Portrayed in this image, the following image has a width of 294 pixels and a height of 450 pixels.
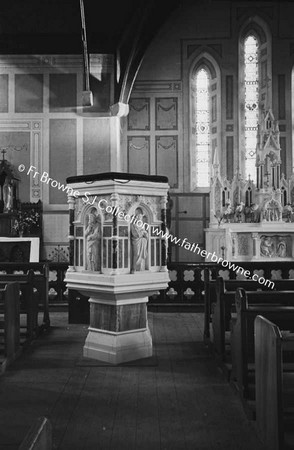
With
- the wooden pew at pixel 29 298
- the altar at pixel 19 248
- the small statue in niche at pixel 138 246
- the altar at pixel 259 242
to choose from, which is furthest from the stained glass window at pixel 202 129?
the small statue in niche at pixel 138 246

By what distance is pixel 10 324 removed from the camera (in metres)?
4.59

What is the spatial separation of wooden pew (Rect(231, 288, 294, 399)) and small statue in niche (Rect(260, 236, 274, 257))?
319 inches

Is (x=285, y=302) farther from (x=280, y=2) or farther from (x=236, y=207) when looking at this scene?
(x=280, y=2)

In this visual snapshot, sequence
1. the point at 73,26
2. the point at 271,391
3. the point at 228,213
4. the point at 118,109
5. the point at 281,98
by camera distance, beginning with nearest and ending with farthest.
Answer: the point at 271,391
the point at 73,26
the point at 118,109
the point at 228,213
the point at 281,98

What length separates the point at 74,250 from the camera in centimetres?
519

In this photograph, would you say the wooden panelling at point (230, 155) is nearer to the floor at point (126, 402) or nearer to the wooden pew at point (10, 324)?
the floor at point (126, 402)

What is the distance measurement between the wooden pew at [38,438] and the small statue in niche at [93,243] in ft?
11.9

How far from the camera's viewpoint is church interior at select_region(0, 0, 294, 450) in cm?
368

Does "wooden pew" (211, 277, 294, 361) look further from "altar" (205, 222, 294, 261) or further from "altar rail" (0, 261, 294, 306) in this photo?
"altar" (205, 222, 294, 261)

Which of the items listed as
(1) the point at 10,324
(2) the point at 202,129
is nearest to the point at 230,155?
(2) the point at 202,129

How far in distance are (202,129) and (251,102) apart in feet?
5.02

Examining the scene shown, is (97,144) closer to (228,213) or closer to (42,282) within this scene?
(228,213)

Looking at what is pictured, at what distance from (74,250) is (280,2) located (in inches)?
462

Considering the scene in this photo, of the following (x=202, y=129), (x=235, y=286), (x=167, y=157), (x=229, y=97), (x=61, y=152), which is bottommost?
(x=235, y=286)
